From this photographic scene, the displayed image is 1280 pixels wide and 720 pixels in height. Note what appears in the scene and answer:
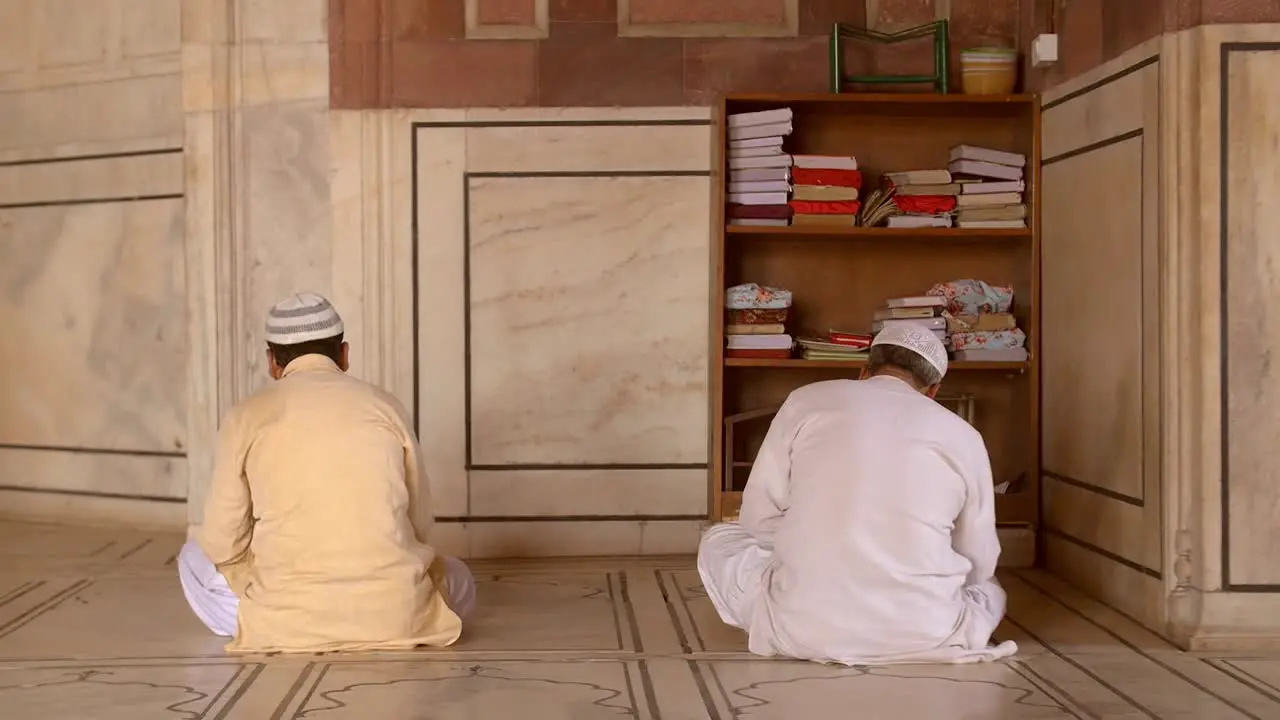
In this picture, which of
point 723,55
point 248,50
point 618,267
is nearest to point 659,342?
point 618,267

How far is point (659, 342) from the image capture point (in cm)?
567

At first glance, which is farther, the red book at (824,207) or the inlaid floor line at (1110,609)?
the red book at (824,207)

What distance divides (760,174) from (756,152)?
0.09 m

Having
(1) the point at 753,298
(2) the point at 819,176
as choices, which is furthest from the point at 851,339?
(2) the point at 819,176

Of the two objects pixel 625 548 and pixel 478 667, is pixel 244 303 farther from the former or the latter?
pixel 478 667

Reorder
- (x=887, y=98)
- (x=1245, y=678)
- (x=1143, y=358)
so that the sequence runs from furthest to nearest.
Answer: (x=887, y=98) → (x=1143, y=358) → (x=1245, y=678)

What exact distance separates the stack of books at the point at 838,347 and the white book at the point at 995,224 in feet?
1.91

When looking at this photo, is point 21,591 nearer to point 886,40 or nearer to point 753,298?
point 753,298

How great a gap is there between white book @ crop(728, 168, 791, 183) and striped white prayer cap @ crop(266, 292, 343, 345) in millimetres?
2046

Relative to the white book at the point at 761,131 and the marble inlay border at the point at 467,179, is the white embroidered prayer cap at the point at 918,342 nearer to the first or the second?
the white book at the point at 761,131

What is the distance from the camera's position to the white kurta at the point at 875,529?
360 centimetres

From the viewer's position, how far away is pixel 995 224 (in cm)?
542

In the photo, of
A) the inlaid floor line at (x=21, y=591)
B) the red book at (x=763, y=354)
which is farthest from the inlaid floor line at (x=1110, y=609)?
the inlaid floor line at (x=21, y=591)

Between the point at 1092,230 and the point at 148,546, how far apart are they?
397 centimetres
